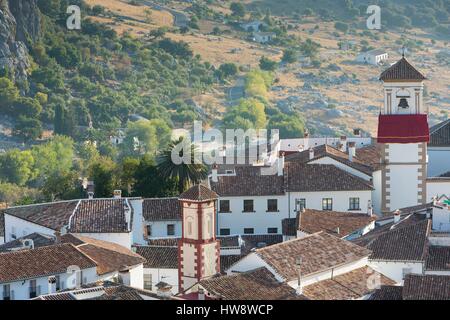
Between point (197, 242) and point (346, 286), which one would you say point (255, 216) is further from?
point (346, 286)

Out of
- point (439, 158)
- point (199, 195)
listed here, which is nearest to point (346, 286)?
point (199, 195)

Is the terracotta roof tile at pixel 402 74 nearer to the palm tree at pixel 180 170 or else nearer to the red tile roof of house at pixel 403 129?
the red tile roof of house at pixel 403 129

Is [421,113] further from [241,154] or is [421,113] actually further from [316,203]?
[241,154]

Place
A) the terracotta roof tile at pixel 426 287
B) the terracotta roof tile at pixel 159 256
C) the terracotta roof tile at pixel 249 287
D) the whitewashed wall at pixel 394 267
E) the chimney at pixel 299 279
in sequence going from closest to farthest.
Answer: the terracotta roof tile at pixel 426 287
the terracotta roof tile at pixel 249 287
the chimney at pixel 299 279
the whitewashed wall at pixel 394 267
the terracotta roof tile at pixel 159 256

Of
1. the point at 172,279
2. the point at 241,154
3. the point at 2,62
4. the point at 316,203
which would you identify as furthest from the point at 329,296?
the point at 2,62

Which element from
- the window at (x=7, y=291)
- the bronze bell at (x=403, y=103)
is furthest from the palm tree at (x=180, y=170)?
the window at (x=7, y=291)

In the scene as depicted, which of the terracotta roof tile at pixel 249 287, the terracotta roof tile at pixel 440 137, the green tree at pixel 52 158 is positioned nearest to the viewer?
the terracotta roof tile at pixel 249 287
